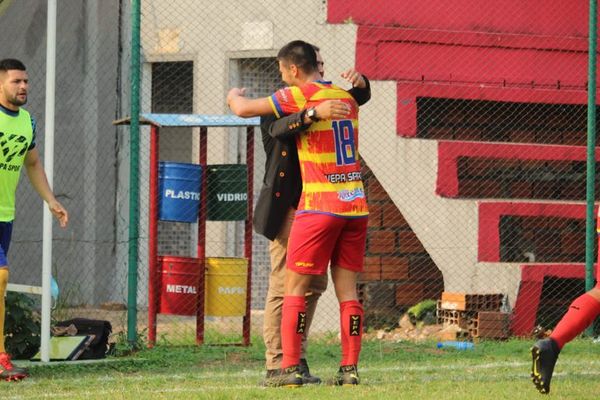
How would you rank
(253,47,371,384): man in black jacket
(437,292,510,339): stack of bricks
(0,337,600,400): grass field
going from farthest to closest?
(437,292,510,339): stack of bricks, (253,47,371,384): man in black jacket, (0,337,600,400): grass field

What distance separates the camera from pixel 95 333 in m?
10.4

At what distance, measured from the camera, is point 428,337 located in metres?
12.7

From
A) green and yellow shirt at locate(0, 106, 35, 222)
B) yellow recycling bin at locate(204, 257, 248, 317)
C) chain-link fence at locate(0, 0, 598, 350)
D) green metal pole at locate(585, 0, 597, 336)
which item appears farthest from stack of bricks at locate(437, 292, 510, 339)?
green and yellow shirt at locate(0, 106, 35, 222)

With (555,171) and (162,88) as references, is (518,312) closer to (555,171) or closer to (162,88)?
(555,171)

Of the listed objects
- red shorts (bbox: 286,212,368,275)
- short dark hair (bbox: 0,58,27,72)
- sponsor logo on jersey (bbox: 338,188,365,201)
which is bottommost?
red shorts (bbox: 286,212,368,275)

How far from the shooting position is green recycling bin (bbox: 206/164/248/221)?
38.0 ft

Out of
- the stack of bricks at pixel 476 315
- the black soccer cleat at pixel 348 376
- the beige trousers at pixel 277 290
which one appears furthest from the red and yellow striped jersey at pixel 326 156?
the stack of bricks at pixel 476 315

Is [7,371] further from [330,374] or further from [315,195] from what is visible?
[315,195]

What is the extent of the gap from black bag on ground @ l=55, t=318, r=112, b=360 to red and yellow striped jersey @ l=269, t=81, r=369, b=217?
2856 millimetres

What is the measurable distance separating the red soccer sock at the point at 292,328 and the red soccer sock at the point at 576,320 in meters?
1.42

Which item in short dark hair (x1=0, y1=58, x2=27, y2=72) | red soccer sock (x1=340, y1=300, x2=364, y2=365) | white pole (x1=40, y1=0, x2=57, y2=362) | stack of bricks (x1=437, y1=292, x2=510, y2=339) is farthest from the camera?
stack of bricks (x1=437, y1=292, x2=510, y2=339)

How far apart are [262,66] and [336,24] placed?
144 cm

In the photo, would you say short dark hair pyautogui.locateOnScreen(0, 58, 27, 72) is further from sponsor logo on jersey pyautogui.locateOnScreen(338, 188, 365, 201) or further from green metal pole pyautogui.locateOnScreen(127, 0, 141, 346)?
sponsor logo on jersey pyautogui.locateOnScreen(338, 188, 365, 201)

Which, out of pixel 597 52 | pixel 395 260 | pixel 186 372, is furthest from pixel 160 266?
pixel 597 52
